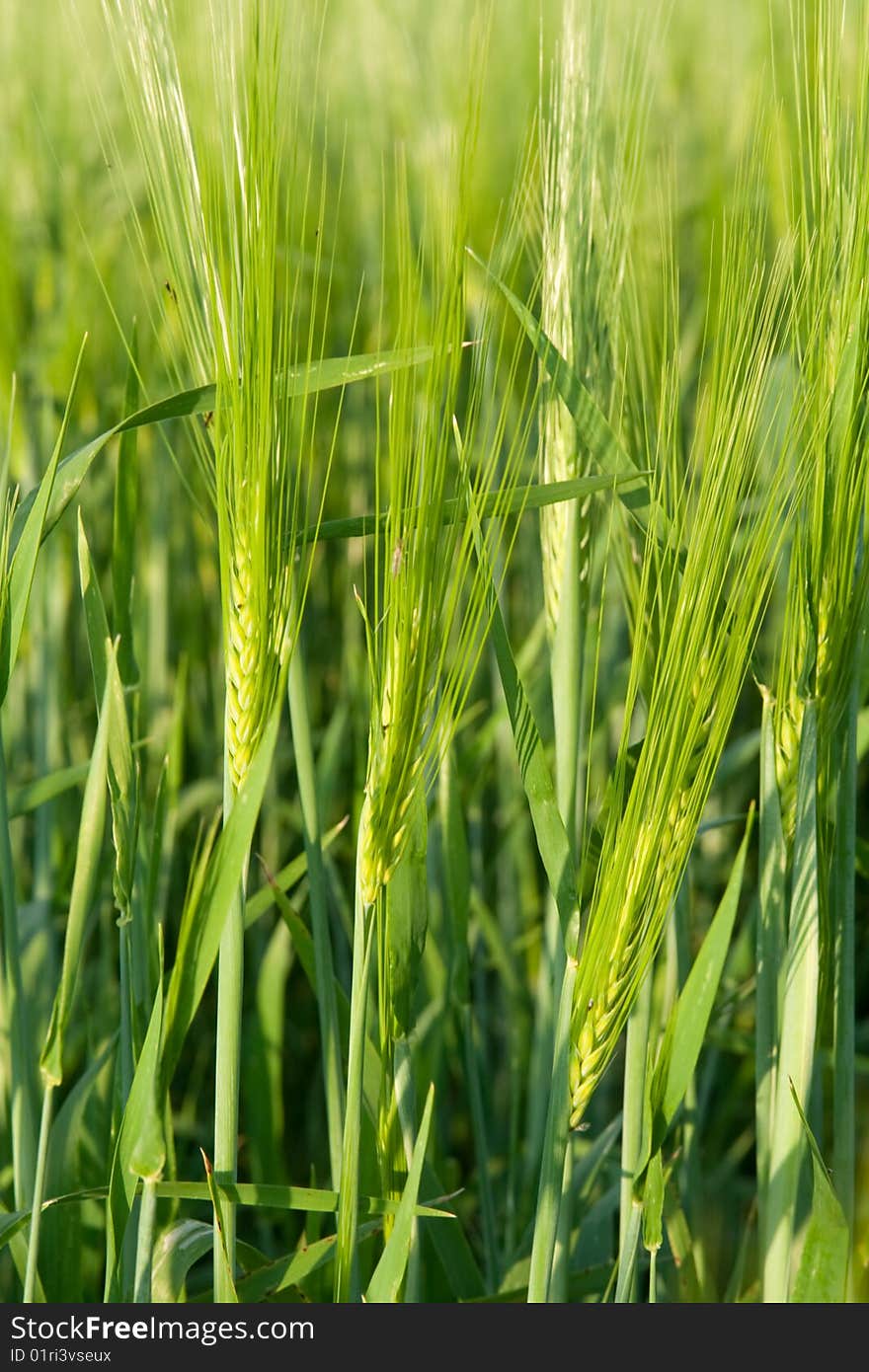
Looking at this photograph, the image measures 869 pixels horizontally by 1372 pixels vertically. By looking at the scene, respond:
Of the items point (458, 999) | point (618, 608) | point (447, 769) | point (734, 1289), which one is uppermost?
point (618, 608)

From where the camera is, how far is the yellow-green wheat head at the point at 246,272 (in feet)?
1.46

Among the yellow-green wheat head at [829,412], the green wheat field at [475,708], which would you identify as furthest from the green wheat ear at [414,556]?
the yellow-green wheat head at [829,412]

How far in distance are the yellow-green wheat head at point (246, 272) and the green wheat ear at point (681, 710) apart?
0.47 ft

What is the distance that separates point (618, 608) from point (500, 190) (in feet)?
1.65

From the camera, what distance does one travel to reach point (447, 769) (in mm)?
692

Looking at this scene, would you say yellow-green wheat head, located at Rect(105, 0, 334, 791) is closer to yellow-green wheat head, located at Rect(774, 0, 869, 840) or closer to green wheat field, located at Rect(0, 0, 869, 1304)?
green wheat field, located at Rect(0, 0, 869, 1304)

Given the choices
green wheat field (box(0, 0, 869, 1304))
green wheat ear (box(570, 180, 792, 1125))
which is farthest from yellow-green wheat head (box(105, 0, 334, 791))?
green wheat ear (box(570, 180, 792, 1125))

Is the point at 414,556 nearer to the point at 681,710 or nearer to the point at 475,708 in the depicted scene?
the point at 681,710

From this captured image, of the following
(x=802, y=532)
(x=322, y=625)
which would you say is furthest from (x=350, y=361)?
(x=322, y=625)

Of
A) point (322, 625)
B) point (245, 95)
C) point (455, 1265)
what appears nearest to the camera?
point (245, 95)

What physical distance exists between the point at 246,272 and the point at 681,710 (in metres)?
0.23

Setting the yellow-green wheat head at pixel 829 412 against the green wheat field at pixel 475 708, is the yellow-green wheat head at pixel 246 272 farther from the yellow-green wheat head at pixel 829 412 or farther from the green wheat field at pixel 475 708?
the yellow-green wheat head at pixel 829 412

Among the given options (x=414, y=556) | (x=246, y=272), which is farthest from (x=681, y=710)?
(x=246, y=272)

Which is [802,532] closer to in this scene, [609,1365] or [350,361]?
[350,361]
